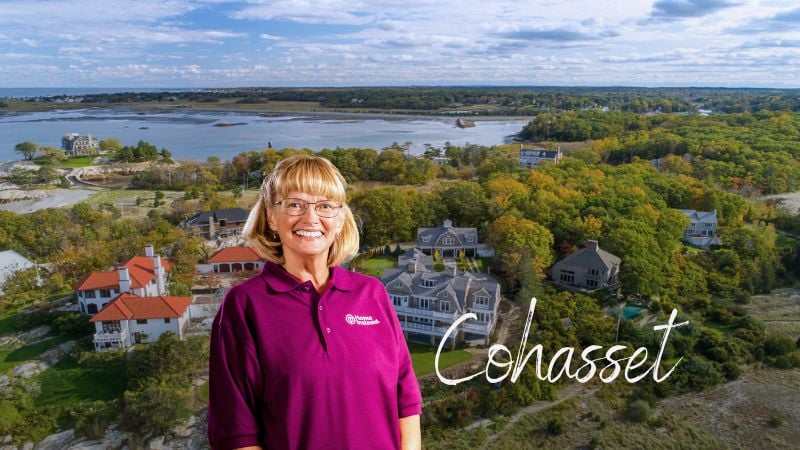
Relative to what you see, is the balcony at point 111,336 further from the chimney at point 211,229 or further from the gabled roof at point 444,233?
the gabled roof at point 444,233

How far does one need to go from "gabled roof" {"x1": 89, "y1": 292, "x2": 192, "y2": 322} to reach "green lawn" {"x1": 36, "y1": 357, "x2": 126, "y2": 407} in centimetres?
118

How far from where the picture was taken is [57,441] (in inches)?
364

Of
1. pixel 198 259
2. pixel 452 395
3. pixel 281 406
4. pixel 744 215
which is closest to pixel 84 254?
pixel 198 259

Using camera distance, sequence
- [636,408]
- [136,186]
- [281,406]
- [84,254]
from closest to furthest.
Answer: [281,406] < [636,408] < [84,254] < [136,186]

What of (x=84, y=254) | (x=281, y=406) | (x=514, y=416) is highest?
(x=281, y=406)

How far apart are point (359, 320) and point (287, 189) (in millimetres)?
494

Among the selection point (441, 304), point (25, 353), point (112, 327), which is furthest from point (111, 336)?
point (441, 304)

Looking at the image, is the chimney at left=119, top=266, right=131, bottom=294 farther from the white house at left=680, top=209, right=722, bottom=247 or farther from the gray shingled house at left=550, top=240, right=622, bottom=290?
the white house at left=680, top=209, right=722, bottom=247

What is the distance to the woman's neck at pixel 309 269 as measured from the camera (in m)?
1.86

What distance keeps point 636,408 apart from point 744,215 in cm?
1544

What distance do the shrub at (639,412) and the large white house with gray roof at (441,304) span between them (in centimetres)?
335

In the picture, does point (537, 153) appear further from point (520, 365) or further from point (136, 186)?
point (520, 365)

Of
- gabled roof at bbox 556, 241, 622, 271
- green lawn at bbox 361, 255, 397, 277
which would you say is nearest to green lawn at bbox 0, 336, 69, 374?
green lawn at bbox 361, 255, 397, 277

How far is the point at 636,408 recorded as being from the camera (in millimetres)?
9945
